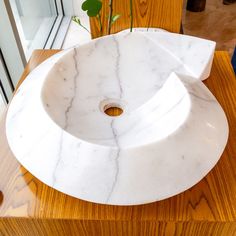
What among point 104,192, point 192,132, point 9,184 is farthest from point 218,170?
point 9,184

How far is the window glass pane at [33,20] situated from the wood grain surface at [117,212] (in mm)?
714

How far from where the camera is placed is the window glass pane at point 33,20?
1.13 m

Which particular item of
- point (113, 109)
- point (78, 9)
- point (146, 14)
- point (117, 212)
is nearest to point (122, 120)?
point (113, 109)

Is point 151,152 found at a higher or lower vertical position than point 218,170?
higher

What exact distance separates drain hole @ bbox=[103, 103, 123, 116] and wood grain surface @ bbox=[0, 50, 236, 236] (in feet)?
0.74

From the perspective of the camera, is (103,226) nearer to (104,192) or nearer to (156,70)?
(104,192)

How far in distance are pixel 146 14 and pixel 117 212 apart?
70 centimetres

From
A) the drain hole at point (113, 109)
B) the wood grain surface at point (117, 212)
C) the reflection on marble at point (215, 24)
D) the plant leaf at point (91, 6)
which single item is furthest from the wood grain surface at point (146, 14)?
the reflection on marble at point (215, 24)

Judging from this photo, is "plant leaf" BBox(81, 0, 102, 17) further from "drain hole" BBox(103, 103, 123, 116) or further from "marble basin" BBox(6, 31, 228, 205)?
"drain hole" BBox(103, 103, 123, 116)

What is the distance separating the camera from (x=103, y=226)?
0.53 m

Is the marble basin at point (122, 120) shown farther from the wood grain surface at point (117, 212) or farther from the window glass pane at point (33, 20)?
the window glass pane at point (33, 20)

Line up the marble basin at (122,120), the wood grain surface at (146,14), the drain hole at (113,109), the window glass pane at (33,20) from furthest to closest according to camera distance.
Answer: the window glass pane at (33,20), the wood grain surface at (146,14), the drain hole at (113,109), the marble basin at (122,120)

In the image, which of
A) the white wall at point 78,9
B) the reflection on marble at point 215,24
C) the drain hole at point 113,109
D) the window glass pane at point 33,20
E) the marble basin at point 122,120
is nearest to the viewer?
the marble basin at point 122,120

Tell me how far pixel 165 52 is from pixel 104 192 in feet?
1.37
